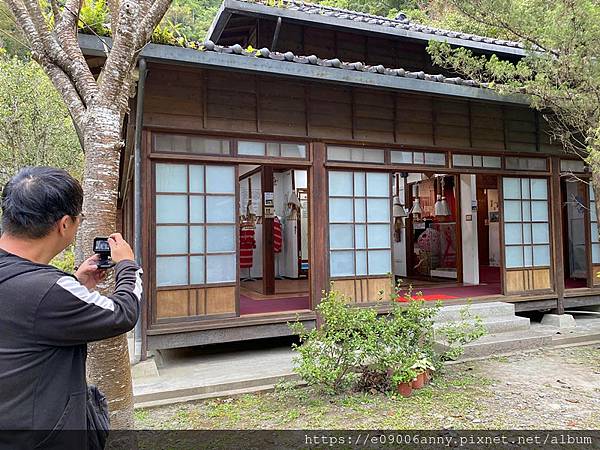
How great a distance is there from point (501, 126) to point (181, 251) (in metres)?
5.05

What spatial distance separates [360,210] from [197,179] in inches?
86.4

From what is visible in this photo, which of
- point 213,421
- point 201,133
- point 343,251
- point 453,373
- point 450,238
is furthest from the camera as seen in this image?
point 450,238

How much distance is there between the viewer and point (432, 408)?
371 cm

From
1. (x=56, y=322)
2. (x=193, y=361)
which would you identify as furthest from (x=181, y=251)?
(x=56, y=322)

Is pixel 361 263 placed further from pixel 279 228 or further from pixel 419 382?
pixel 279 228

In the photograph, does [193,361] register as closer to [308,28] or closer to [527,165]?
[308,28]

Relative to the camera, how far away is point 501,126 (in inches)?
265

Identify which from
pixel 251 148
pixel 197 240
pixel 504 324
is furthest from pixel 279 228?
pixel 504 324

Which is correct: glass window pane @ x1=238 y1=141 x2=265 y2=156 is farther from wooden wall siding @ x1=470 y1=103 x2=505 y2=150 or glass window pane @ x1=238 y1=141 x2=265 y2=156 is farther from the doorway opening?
the doorway opening

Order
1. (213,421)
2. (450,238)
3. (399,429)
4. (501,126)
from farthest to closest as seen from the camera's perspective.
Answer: (450,238)
(501,126)
(213,421)
(399,429)

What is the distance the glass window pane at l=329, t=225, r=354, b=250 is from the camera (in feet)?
18.9

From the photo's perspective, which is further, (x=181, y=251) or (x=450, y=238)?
(x=450, y=238)

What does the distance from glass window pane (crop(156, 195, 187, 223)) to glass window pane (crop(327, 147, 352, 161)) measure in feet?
6.36

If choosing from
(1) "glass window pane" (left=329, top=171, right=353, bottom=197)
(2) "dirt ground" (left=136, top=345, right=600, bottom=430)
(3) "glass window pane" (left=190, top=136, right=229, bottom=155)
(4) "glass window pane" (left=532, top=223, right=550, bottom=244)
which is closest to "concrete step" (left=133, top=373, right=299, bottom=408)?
(2) "dirt ground" (left=136, top=345, right=600, bottom=430)
